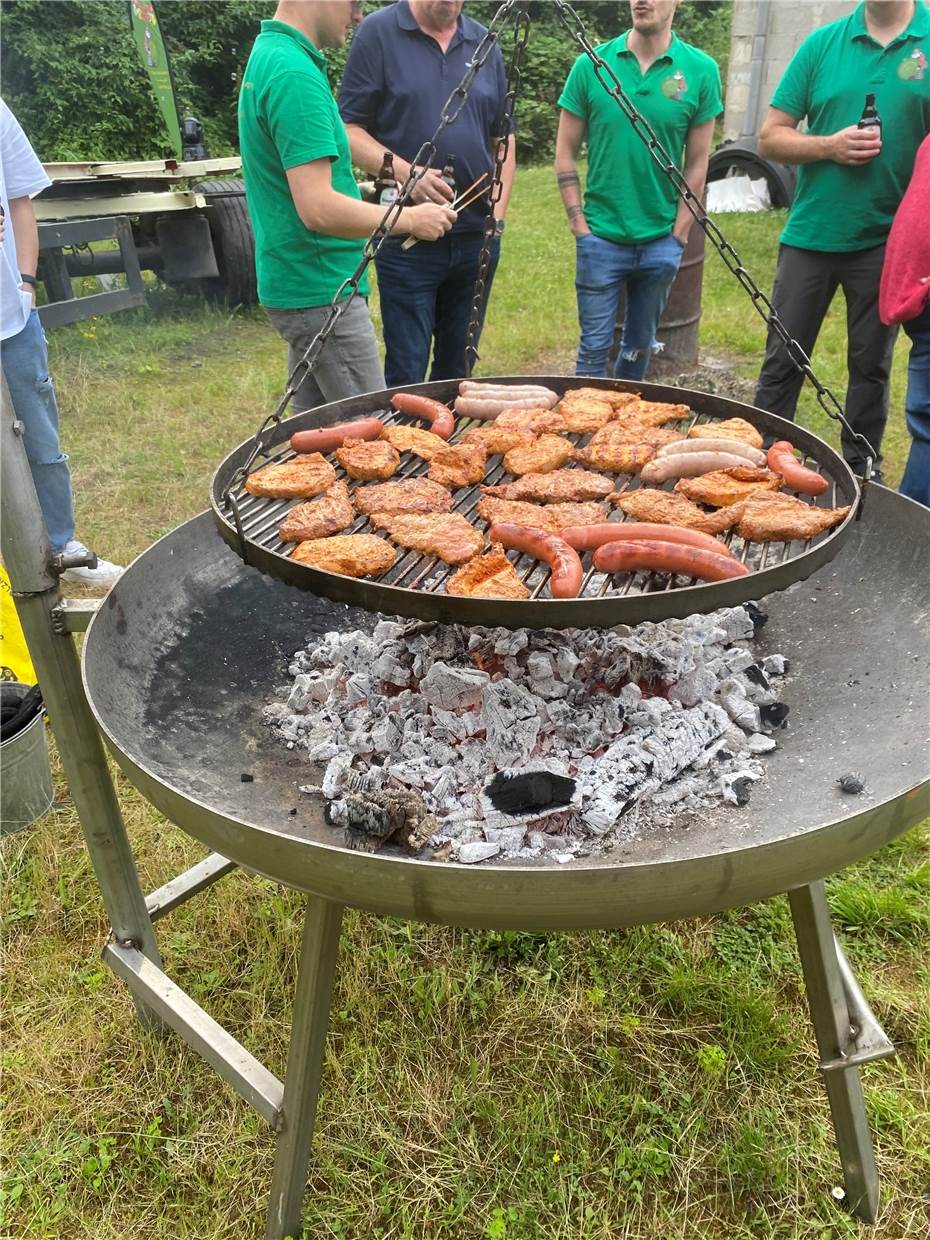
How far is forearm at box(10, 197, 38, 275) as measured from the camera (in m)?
4.21

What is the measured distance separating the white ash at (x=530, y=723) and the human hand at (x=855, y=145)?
3.15 meters

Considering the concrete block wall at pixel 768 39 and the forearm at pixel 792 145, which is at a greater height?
the concrete block wall at pixel 768 39

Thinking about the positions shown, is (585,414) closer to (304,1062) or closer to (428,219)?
(428,219)

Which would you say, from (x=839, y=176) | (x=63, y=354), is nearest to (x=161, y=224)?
(x=63, y=354)

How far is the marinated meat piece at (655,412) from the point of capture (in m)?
2.65

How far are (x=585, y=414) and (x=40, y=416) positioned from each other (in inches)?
122

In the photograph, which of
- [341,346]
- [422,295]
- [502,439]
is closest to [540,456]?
[502,439]

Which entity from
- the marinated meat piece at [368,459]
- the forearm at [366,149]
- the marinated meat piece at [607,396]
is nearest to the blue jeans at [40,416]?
the forearm at [366,149]

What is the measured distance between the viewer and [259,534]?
214 cm

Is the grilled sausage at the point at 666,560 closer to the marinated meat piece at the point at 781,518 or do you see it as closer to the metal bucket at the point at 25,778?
the marinated meat piece at the point at 781,518

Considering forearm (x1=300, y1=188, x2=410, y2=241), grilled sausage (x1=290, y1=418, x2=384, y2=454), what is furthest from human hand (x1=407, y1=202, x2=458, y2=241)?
grilled sausage (x1=290, y1=418, x2=384, y2=454)

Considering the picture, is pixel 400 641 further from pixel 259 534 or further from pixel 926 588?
pixel 926 588

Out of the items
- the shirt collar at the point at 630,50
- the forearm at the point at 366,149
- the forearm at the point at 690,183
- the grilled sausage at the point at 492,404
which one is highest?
the shirt collar at the point at 630,50

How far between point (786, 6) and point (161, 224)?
959 cm
